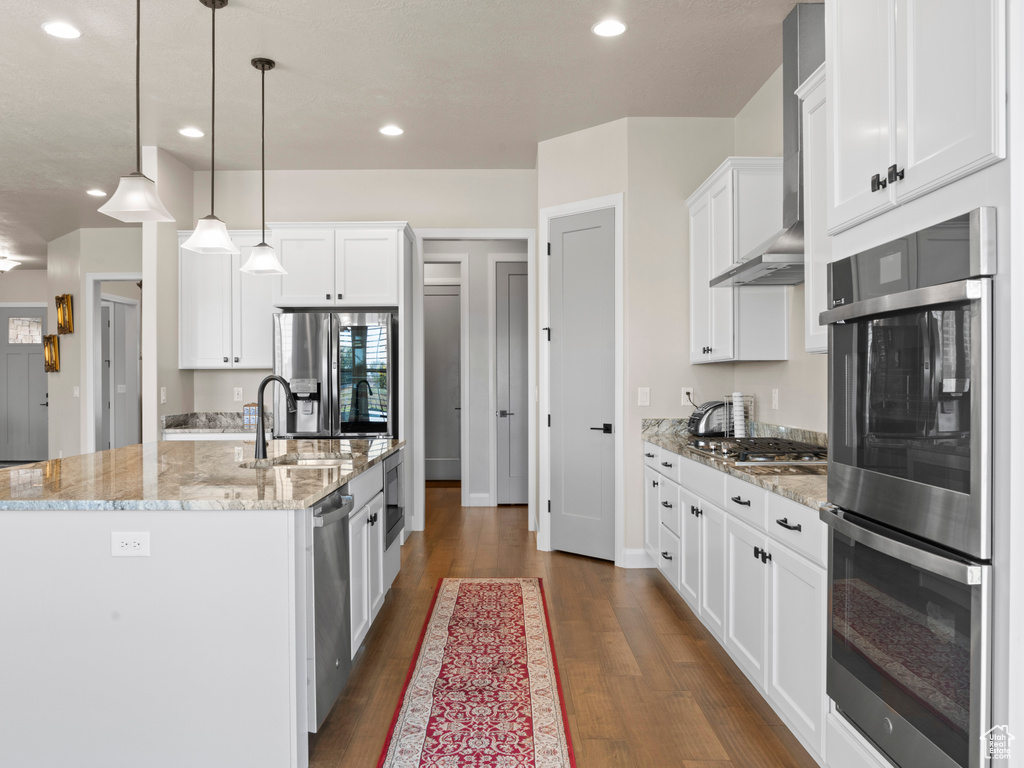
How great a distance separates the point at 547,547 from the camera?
4.63 meters

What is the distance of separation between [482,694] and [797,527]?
52.7 inches

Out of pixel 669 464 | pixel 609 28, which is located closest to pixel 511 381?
pixel 669 464

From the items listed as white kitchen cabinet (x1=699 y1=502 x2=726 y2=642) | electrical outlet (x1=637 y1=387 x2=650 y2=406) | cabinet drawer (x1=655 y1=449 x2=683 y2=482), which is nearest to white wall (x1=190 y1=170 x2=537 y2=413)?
electrical outlet (x1=637 y1=387 x2=650 y2=406)

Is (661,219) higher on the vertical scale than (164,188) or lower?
lower

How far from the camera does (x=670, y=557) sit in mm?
3580

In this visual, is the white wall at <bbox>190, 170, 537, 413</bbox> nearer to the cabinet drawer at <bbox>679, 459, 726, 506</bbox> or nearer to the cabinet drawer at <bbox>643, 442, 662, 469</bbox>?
the cabinet drawer at <bbox>643, 442, 662, 469</bbox>

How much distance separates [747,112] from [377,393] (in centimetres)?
303

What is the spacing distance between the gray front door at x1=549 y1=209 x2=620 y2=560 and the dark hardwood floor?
260 millimetres

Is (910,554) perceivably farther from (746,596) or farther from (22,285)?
(22,285)

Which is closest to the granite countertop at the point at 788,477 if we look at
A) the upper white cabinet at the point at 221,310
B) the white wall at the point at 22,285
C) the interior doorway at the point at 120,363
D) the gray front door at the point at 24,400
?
the upper white cabinet at the point at 221,310

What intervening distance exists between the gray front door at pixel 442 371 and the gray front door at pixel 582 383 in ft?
10.1

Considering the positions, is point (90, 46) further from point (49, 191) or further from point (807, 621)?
point (807, 621)

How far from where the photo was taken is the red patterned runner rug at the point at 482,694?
2.10 m

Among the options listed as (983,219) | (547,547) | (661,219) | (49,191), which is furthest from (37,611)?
(49,191)
